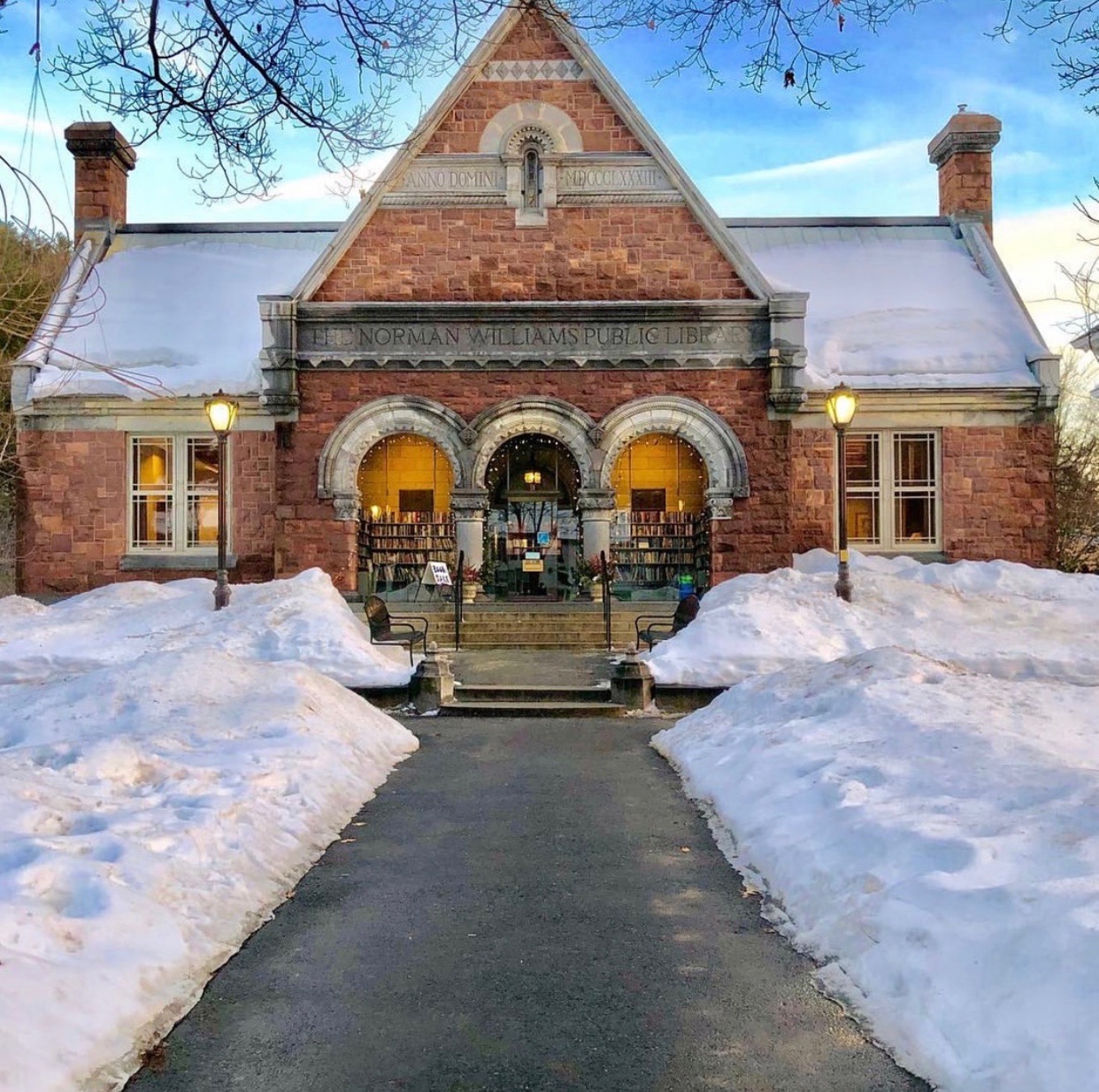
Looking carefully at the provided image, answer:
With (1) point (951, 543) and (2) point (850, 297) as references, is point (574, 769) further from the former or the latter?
(2) point (850, 297)

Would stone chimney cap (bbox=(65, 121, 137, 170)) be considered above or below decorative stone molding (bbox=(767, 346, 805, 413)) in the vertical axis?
above

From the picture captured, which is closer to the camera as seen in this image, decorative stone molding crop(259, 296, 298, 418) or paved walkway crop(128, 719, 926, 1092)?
paved walkway crop(128, 719, 926, 1092)

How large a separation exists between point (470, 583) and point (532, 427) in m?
3.21

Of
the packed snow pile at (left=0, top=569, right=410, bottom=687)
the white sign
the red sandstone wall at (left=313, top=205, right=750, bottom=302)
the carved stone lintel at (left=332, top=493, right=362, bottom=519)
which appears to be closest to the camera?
the packed snow pile at (left=0, top=569, right=410, bottom=687)

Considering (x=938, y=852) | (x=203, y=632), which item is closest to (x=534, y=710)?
(x=203, y=632)

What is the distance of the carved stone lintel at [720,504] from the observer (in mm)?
19812

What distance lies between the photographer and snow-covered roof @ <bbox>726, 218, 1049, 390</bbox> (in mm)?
20797

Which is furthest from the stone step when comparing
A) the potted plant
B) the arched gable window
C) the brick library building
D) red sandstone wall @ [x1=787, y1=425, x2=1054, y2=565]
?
the arched gable window

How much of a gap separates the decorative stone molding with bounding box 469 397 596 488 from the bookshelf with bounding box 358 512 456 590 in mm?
2730

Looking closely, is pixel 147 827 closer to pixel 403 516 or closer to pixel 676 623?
pixel 676 623

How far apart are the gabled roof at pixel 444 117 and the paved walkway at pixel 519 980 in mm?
14872

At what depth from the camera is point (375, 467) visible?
89.9ft

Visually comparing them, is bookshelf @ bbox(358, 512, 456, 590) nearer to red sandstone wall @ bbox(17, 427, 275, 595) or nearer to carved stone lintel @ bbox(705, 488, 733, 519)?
red sandstone wall @ bbox(17, 427, 275, 595)

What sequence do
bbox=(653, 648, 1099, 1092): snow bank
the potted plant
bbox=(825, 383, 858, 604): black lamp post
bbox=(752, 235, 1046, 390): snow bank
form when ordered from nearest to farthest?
1. bbox=(653, 648, 1099, 1092): snow bank
2. bbox=(825, 383, 858, 604): black lamp post
3. the potted plant
4. bbox=(752, 235, 1046, 390): snow bank
